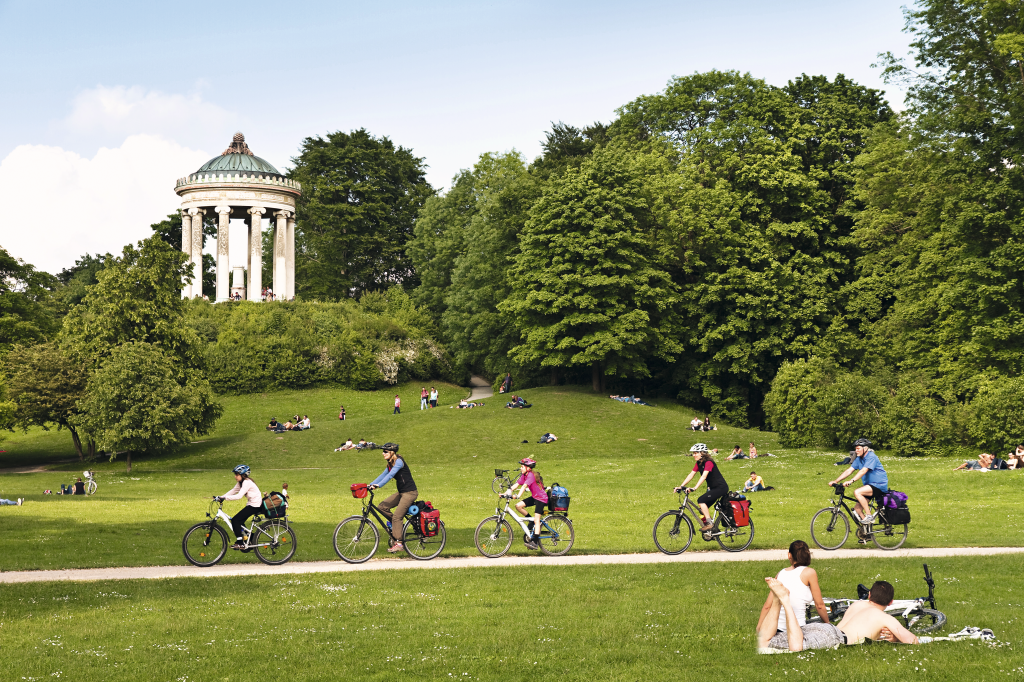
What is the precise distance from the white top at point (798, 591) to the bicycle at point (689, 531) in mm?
6471

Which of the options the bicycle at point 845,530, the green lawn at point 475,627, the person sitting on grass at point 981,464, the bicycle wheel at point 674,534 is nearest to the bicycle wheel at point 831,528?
the bicycle at point 845,530

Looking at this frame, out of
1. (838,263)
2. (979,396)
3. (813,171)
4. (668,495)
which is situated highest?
(813,171)

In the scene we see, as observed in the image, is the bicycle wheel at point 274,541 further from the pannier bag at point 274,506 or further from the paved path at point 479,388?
the paved path at point 479,388

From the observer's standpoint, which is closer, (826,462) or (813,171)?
(826,462)

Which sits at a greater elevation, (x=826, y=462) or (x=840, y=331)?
(x=840, y=331)

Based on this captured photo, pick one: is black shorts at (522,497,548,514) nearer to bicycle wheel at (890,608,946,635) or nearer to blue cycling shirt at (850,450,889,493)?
blue cycling shirt at (850,450,889,493)

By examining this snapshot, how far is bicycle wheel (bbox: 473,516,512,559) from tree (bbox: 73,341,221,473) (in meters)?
30.4

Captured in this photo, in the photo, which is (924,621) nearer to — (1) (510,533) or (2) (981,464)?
(1) (510,533)

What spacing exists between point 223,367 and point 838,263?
4311 centimetres

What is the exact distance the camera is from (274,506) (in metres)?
16.7

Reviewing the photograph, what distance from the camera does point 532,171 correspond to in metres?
67.2

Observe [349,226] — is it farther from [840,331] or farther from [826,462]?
[826,462]

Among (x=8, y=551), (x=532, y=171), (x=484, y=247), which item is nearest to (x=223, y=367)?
(x=484, y=247)

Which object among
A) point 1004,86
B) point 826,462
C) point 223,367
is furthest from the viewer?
point 223,367
